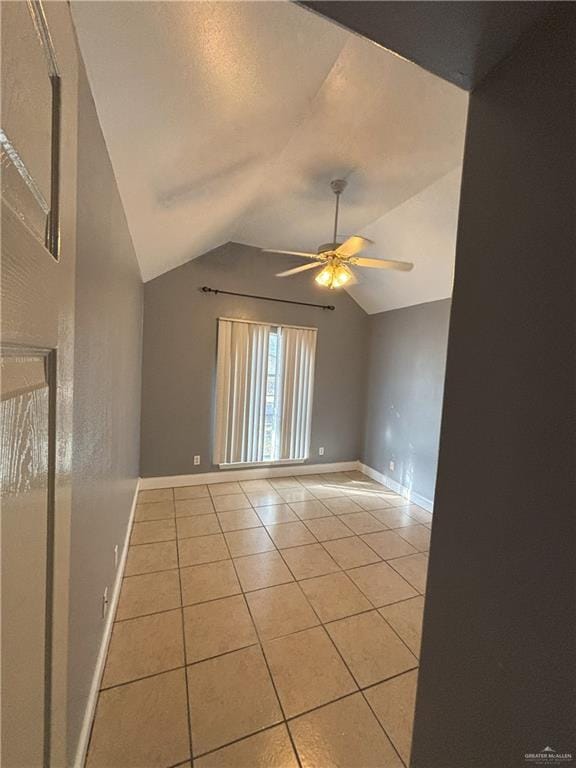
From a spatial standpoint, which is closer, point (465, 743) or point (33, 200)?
point (33, 200)

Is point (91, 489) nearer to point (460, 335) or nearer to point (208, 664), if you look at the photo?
point (208, 664)

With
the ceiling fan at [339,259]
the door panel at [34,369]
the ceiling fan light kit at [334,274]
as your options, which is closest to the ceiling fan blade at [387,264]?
the ceiling fan at [339,259]

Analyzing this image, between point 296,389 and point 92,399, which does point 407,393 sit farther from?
point 92,399

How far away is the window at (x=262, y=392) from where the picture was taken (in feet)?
11.9

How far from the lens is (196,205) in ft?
6.39

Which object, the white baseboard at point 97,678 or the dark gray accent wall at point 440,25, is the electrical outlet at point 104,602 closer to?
the white baseboard at point 97,678

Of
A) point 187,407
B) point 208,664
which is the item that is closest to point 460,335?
point 208,664

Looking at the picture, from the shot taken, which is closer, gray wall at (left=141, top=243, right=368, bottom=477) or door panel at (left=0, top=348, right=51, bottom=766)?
door panel at (left=0, top=348, right=51, bottom=766)

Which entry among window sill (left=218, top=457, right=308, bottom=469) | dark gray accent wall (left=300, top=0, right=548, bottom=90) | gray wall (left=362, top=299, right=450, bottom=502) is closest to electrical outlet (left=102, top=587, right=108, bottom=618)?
dark gray accent wall (left=300, top=0, right=548, bottom=90)

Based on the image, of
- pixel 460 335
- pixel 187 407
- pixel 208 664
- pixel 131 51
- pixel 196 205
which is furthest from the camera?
pixel 187 407

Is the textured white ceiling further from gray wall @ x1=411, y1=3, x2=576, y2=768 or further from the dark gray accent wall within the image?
gray wall @ x1=411, y1=3, x2=576, y2=768

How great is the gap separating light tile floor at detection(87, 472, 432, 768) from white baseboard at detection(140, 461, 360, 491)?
57 centimetres

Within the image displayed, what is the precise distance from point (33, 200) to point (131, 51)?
0.85 meters

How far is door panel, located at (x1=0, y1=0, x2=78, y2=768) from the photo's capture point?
1.16ft
